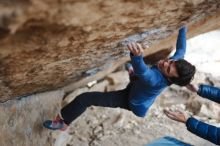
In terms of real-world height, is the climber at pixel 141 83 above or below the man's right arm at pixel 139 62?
below

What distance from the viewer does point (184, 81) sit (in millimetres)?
2902

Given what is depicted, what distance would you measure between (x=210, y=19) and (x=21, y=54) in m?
2.39

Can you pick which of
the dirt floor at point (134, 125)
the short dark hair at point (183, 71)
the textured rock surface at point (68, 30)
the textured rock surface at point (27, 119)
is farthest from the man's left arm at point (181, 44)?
the dirt floor at point (134, 125)

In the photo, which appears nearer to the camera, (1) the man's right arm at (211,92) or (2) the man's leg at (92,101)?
(1) the man's right arm at (211,92)

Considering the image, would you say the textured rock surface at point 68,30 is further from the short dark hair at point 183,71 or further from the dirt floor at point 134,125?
the dirt floor at point 134,125

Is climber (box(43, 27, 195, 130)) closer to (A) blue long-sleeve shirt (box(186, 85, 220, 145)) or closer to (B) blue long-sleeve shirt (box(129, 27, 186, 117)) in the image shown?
(B) blue long-sleeve shirt (box(129, 27, 186, 117))

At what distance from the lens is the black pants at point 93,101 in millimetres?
3426

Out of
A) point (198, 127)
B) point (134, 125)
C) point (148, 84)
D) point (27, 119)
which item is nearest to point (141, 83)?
point (148, 84)

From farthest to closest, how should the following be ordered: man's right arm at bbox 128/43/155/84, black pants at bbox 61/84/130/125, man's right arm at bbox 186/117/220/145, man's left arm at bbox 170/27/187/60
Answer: black pants at bbox 61/84/130/125 → man's left arm at bbox 170/27/187/60 → man's right arm at bbox 186/117/220/145 → man's right arm at bbox 128/43/155/84

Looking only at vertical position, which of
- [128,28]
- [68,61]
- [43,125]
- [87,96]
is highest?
[128,28]

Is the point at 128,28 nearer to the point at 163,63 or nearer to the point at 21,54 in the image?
the point at 163,63

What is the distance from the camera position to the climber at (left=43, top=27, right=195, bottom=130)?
2734 mm

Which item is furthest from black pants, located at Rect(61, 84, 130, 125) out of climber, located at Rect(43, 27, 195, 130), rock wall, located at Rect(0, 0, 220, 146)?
rock wall, located at Rect(0, 0, 220, 146)

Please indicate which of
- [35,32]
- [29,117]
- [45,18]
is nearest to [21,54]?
[35,32]
